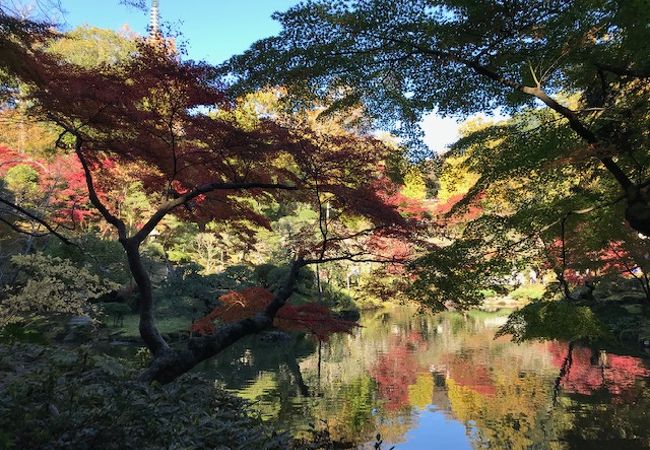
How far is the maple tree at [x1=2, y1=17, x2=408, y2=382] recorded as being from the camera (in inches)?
229

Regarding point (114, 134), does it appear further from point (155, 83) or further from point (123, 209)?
point (123, 209)

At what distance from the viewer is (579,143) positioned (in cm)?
553

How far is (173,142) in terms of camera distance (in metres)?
6.38

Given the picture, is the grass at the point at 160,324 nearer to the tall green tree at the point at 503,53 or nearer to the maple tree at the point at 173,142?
the maple tree at the point at 173,142

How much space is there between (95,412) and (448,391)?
8.26 m

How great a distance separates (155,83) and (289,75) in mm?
2163

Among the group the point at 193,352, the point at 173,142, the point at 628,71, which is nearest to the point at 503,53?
the point at 628,71

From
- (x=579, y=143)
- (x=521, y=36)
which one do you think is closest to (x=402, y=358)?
(x=579, y=143)

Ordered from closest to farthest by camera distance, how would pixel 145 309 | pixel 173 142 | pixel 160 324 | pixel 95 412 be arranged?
pixel 95 412 < pixel 145 309 < pixel 173 142 < pixel 160 324

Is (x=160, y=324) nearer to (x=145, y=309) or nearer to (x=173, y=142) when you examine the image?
(x=145, y=309)

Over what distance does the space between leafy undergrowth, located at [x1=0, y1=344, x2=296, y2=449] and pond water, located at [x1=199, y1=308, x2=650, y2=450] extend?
3182mm

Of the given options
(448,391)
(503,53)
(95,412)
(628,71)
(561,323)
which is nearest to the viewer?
(95,412)

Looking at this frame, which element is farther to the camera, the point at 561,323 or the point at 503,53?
the point at 561,323

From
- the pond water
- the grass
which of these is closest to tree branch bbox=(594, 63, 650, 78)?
the pond water
